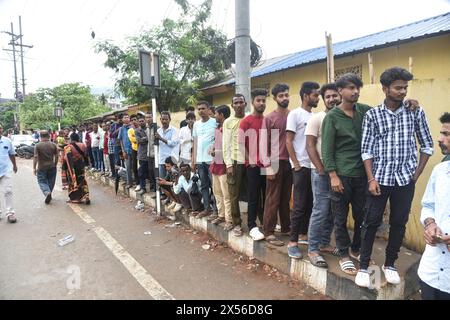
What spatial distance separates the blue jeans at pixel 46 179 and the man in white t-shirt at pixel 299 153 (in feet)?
21.1

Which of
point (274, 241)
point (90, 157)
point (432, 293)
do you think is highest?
point (90, 157)

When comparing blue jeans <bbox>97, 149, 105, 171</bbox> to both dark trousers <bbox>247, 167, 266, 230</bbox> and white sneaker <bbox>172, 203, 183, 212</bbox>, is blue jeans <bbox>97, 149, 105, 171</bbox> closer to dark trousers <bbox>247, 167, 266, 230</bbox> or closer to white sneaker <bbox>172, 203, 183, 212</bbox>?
white sneaker <bbox>172, 203, 183, 212</bbox>

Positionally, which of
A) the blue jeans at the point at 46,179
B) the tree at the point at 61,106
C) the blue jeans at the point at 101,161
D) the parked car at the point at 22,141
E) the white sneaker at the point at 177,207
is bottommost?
the white sneaker at the point at 177,207

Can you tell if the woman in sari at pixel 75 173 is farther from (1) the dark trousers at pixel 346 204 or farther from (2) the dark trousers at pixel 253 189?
(1) the dark trousers at pixel 346 204

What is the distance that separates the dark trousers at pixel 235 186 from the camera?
Answer: 4.19 meters

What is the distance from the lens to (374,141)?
2713mm

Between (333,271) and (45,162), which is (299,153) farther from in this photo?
(45,162)

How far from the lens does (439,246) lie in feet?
6.17

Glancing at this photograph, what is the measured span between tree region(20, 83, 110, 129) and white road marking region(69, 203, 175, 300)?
74.4ft

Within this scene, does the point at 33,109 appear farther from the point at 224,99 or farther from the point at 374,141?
the point at 374,141

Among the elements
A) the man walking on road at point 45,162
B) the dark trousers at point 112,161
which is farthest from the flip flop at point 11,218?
the dark trousers at point 112,161

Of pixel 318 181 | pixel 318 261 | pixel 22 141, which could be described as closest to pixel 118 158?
pixel 318 181

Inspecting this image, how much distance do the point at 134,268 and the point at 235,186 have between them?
161 cm

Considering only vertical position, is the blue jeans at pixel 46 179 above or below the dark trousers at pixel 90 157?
below
